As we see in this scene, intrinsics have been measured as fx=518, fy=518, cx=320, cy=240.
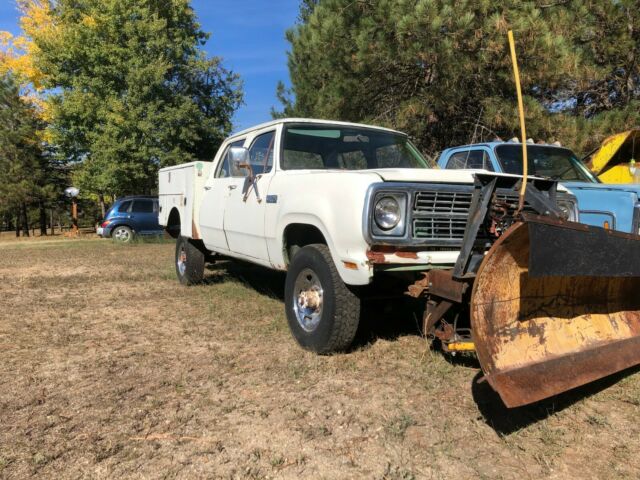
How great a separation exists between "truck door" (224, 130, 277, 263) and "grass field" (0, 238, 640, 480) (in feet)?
2.73

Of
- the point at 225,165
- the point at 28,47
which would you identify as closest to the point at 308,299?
the point at 225,165

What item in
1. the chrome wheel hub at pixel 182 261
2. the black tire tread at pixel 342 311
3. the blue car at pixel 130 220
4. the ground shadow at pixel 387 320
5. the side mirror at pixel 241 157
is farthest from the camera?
the blue car at pixel 130 220

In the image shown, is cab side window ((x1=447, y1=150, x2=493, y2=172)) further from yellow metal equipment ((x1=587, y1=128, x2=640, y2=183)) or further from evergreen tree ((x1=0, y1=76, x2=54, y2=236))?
evergreen tree ((x1=0, y1=76, x2=54, y2=236))

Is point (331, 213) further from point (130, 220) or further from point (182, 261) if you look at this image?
point (130, 220)

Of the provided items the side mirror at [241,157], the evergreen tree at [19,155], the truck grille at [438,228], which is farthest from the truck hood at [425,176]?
the evergreen tree at [19,155]

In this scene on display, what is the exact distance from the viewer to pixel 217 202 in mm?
6172

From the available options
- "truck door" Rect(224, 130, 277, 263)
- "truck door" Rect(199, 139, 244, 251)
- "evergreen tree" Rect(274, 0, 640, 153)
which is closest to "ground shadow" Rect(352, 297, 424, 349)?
"truck door" Rect(224, 130, 277, 263)

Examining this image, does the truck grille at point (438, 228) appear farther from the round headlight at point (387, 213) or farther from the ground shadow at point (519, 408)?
the ground shadow at point (519, 408)

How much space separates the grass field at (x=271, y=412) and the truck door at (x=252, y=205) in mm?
831

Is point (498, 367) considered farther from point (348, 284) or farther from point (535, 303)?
point (348, 284)

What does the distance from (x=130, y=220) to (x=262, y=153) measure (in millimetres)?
13746

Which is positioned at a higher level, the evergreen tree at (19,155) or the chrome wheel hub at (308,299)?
the evergreen tree at (19,155)

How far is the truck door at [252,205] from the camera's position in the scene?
5008 mm

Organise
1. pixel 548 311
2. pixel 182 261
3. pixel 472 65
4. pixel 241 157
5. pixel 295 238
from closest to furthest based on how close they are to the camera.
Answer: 1. pixel 548 311
2. pixel 295 238
3. pixel 241 157
4. pixel 182 261
5. pixel 472 65
